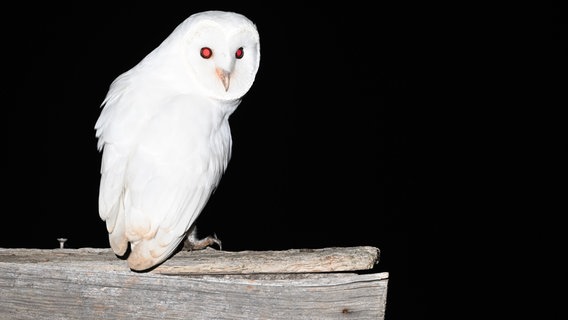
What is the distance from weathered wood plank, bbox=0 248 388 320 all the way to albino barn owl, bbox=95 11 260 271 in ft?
0.23

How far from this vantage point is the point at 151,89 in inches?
74.7

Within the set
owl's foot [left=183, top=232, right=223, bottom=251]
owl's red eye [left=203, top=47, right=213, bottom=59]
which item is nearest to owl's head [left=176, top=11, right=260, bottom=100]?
owl's red eye [left=203, top=47, right=213, bottom=59]

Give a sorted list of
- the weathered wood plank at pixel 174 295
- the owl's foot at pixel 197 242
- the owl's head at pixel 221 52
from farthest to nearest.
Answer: the owl's foot at pixel 197 242 < the owl's head at pixel 221 52 < the weathered wood plank at pixel 174 295

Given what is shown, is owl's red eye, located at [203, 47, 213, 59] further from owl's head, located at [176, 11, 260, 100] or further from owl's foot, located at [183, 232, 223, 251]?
owl's foot, located at [183, 232, 223, 251]

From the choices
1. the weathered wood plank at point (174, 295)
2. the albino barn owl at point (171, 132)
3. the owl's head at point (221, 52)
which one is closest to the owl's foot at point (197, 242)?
the albino barn owl at point (171, 132)

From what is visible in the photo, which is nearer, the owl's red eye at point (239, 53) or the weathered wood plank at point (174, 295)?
the weathered wood plank at point (174, 295)

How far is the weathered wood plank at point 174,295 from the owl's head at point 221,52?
1.59 ft

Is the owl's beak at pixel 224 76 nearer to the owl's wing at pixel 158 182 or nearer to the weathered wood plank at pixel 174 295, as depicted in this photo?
the owl's wing at pixel 158 182

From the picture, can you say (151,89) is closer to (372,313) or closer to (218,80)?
(218,80)

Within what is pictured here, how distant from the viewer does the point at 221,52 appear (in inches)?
73.0

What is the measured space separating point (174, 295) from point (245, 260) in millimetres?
188

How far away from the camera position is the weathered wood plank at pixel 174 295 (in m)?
1.72

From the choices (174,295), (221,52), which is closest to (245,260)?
(174,295)

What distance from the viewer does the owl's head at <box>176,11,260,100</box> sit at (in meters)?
1.85
